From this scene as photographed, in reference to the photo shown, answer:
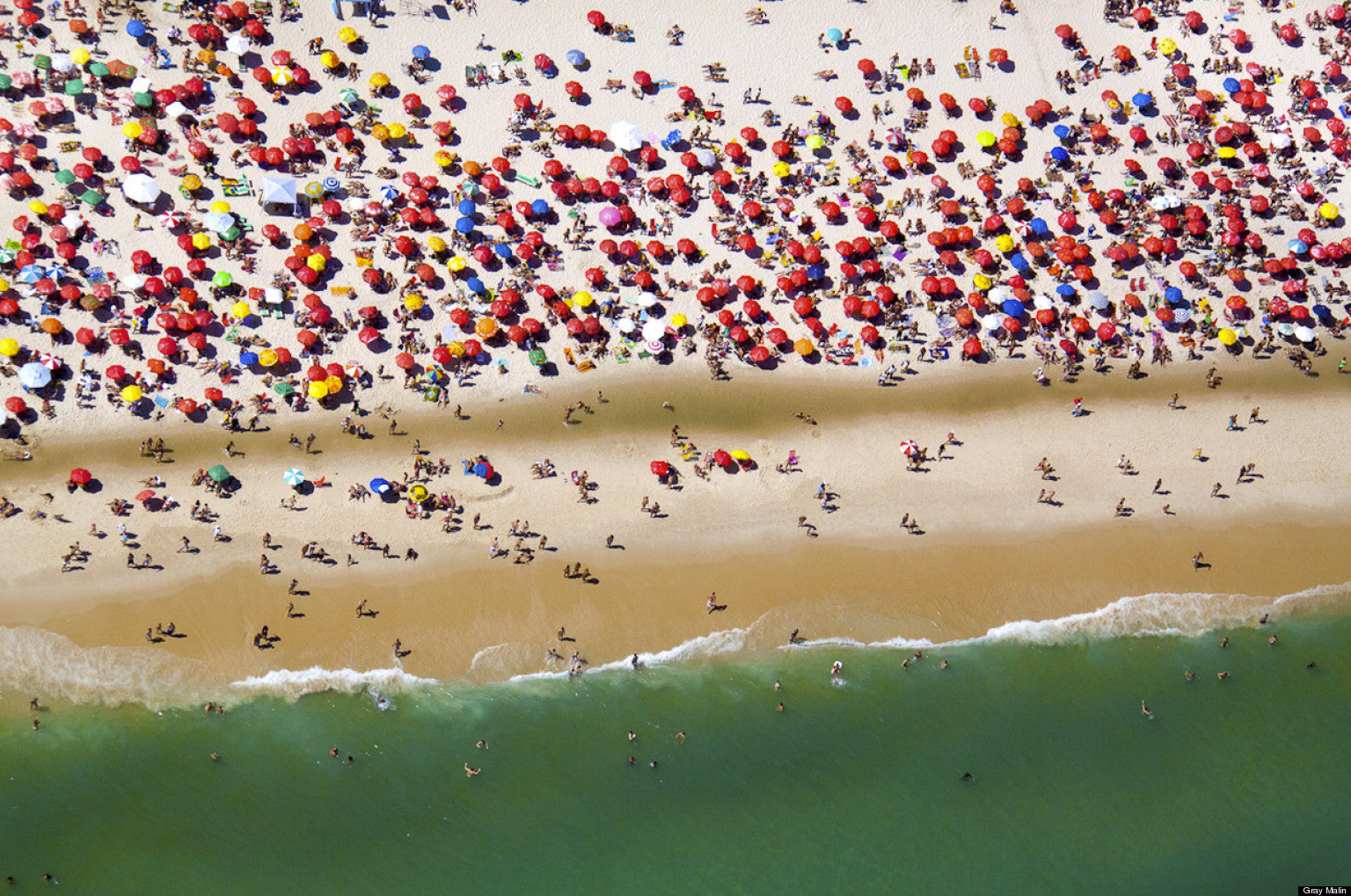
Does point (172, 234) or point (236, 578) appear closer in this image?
point (236, 578)

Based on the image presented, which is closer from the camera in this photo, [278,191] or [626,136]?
[278,191]

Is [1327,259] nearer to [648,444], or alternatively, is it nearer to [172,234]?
[648,444]

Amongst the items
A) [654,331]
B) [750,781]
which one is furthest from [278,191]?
[750,781]

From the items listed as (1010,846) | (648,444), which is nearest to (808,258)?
(648,444)

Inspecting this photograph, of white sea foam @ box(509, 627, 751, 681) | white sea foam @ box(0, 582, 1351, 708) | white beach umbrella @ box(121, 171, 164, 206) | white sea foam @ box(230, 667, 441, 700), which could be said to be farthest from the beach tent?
white sea foam @ box(509, 627, 751, 681)

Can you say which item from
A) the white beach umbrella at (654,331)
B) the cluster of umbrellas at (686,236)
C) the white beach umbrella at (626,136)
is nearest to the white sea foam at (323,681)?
the cluster of umbrellas at (686,236)

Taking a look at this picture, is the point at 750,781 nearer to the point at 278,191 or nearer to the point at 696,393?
the point at 696,393
